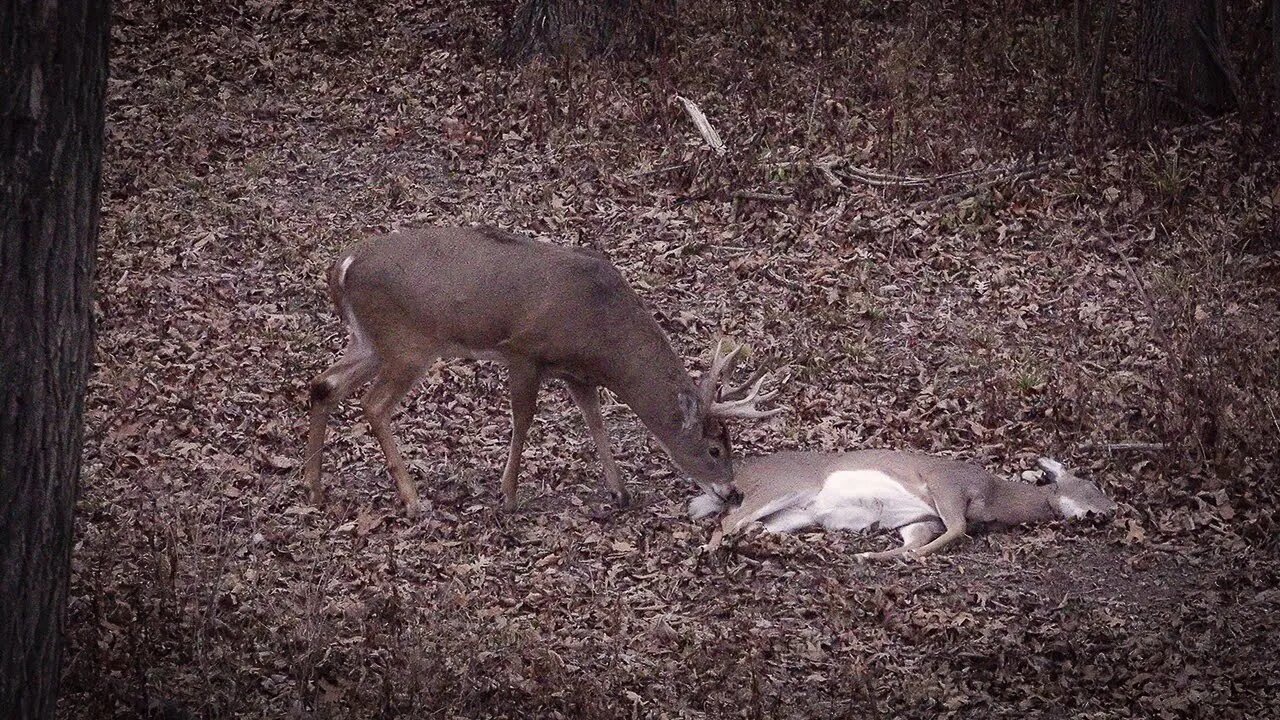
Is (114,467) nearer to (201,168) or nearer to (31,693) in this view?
(31,693)

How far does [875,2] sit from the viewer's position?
1622cm

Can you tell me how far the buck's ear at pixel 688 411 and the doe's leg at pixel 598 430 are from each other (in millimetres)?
491

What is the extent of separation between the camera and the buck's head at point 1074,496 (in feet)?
27.3

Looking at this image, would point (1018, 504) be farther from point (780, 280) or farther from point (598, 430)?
point (780, 280)

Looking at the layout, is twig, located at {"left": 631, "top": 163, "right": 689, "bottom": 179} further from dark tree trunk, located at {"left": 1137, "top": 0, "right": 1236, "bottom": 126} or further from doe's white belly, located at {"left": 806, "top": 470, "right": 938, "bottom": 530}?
doe's white belly, located at {"left": 806, "top": 470, "right": 938, "bottom": 530}

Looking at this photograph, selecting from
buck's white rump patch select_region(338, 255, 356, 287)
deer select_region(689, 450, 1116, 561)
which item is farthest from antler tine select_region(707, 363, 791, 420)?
buck's white rump patch select_region(338, 255, 356, 287)

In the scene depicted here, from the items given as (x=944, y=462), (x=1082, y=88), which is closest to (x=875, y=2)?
(x=1082, y=88)

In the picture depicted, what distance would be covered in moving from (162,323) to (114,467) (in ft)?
7.75

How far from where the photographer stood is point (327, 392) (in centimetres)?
867

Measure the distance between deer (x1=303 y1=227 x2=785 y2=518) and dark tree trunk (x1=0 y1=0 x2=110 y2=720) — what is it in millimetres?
4285

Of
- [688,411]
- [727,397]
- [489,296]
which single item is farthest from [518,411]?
[727,397]

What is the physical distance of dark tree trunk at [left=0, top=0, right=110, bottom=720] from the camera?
3859 millimetres

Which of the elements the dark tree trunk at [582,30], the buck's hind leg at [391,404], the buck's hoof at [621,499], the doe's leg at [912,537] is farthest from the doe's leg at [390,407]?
the dark tree trunk at [582,30]

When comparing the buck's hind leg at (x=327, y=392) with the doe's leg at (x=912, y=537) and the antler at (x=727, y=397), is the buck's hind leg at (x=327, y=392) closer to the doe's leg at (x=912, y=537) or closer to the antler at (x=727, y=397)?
the antler at (x=727, y=397)
